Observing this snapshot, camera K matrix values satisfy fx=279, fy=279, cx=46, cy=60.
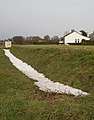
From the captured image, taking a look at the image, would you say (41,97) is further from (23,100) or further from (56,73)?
(56,73)

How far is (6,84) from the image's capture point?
13.5 m

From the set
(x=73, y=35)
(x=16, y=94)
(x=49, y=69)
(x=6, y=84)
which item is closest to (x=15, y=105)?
(x=16, y=94)

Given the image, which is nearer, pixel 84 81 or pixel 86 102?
pixel 86 102

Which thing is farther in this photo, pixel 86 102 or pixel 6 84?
pixel 6 84

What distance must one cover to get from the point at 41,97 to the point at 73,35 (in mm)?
94604

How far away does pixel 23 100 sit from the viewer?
996 cm

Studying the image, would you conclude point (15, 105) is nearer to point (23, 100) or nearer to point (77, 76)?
point (23, 100)

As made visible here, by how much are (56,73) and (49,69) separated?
232 centimetres

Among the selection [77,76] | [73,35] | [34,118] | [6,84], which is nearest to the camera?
[34,118]

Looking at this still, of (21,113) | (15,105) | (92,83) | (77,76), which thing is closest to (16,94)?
(15,105)

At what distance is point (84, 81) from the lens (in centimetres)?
1502

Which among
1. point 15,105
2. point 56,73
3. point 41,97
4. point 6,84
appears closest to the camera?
point 15,105

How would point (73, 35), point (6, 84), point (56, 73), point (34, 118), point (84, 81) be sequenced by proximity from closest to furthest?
point (34, 118), point (6, 84), point (84, 81), point (56, 73), point (73, 35)

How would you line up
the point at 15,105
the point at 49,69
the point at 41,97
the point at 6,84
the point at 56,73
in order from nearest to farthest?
the point at 15,105 → the point at 41,97 → the point at 6,84 → the point at 56,73 → the point at 49,69
